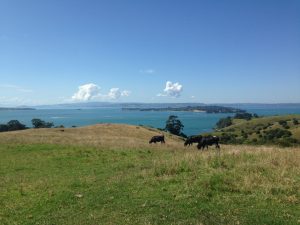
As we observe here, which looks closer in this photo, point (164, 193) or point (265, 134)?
point (164, 193)

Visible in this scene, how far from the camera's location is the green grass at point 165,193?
9891mm

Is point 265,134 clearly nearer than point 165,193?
No

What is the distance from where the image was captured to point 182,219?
9445mm

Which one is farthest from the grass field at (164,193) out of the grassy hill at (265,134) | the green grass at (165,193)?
the grassy hill at (265,134)

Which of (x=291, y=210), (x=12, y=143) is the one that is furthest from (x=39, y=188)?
(x=12, y=143)

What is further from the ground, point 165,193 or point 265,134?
point 165,193

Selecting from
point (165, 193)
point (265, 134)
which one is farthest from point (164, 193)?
point (265, 134)

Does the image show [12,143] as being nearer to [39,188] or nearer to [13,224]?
[39,188]

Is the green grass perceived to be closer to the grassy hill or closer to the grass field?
the grass field

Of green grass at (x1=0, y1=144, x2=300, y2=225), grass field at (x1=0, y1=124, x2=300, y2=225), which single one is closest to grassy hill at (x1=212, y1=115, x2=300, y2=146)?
grass field at (x1=0, y1=124, x2=300, y2=225)

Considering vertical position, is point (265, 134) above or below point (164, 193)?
below

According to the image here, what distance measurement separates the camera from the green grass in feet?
32.4

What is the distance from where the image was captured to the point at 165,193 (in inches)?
487

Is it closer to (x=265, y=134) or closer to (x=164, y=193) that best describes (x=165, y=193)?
(x=164, y=193)
